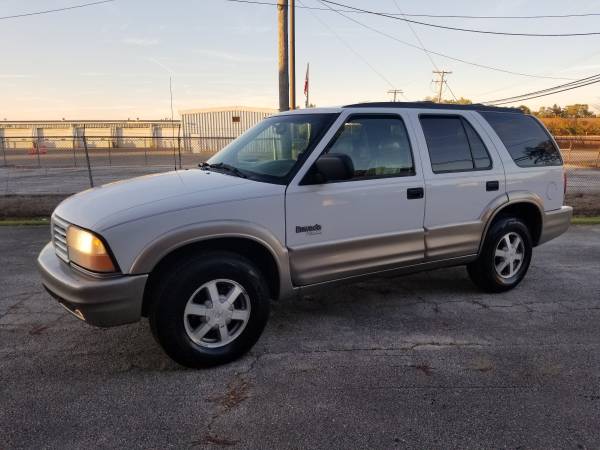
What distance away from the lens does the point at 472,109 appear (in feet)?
15.2

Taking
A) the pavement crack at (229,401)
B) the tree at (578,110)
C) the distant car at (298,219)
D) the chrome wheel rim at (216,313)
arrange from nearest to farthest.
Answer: the pavement crack at (229,401) → the distant car at (298,219) → the chrome wheel rim at (216,313) → the tree at (578,110)

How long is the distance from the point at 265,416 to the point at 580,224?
803 centimetres

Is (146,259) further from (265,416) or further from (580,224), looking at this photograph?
(580,224)

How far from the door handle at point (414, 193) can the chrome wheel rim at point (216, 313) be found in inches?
63.5

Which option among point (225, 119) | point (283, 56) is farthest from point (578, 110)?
point (283, 56)

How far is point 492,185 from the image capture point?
4461 mm

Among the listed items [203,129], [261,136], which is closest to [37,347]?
[261,136]

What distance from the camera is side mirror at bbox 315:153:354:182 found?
132 inches

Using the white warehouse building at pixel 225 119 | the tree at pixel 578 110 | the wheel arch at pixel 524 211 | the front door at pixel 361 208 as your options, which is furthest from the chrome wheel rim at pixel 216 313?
the tree at pixel 578 110

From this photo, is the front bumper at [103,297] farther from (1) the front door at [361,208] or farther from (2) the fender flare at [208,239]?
(1) the front door at [361,208]

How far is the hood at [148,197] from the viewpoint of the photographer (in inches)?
118

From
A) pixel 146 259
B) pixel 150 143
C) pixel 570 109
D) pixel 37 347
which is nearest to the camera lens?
pixel 146 259

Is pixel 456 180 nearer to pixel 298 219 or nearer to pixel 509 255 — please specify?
pixel 509 255

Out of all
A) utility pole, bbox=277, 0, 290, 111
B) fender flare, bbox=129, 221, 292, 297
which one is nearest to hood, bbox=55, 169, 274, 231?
fender flare, bbox=129, 221, 292, 297
